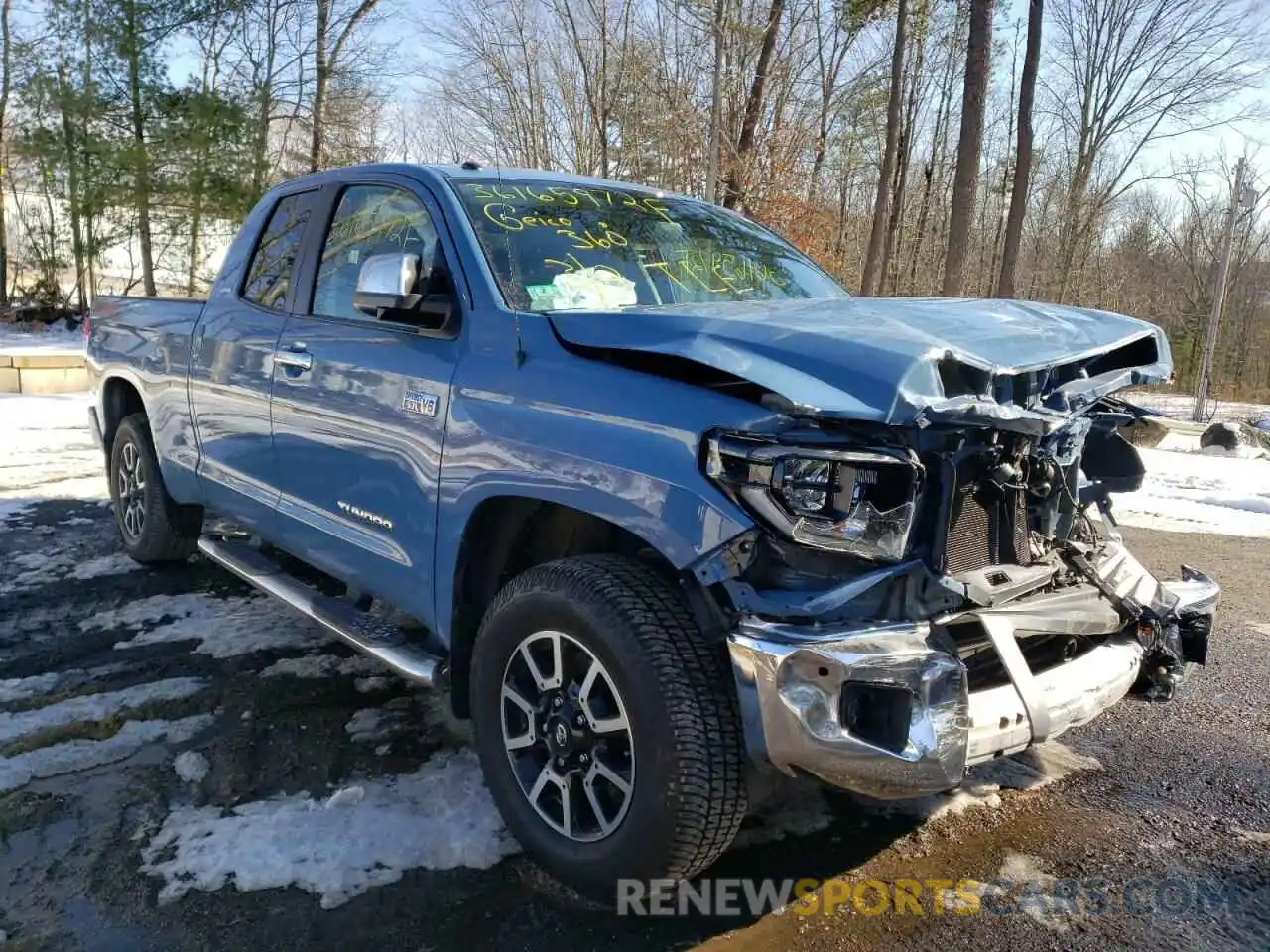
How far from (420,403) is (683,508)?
1.11 meters

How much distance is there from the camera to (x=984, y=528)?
242 centimetres

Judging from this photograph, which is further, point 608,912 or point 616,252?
point 616,252

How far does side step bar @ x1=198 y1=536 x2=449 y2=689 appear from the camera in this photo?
293cm

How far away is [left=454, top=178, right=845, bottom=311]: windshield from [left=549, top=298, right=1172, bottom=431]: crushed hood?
0.36 meters

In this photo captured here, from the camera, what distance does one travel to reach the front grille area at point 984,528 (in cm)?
232

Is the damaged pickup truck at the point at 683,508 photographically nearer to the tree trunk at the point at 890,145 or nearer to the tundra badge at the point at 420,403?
the tundra badge at the point at 420,403

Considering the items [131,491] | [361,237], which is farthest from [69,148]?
[361,237]

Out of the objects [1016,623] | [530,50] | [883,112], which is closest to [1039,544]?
[1016,623]

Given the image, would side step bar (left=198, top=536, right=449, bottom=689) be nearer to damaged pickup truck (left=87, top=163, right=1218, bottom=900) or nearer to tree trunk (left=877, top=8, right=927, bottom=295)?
damaged pickup truck (left=87, top=163, right=1218, bottom=900)

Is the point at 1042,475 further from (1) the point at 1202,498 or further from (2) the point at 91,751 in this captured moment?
(1) the point at 1202,498

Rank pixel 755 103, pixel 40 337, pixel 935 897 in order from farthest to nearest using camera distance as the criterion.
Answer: pixel 755 103 < pixel 40 337 < pixel 935 897

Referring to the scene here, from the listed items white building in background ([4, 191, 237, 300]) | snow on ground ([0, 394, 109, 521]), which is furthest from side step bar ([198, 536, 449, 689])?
white building in background ([4, 191, 237, 300])

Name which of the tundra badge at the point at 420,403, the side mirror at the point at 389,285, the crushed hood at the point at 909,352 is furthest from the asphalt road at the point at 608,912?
the side mirror at the point at 389,285

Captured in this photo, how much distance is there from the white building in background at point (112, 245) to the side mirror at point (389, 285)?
64.3 ft
